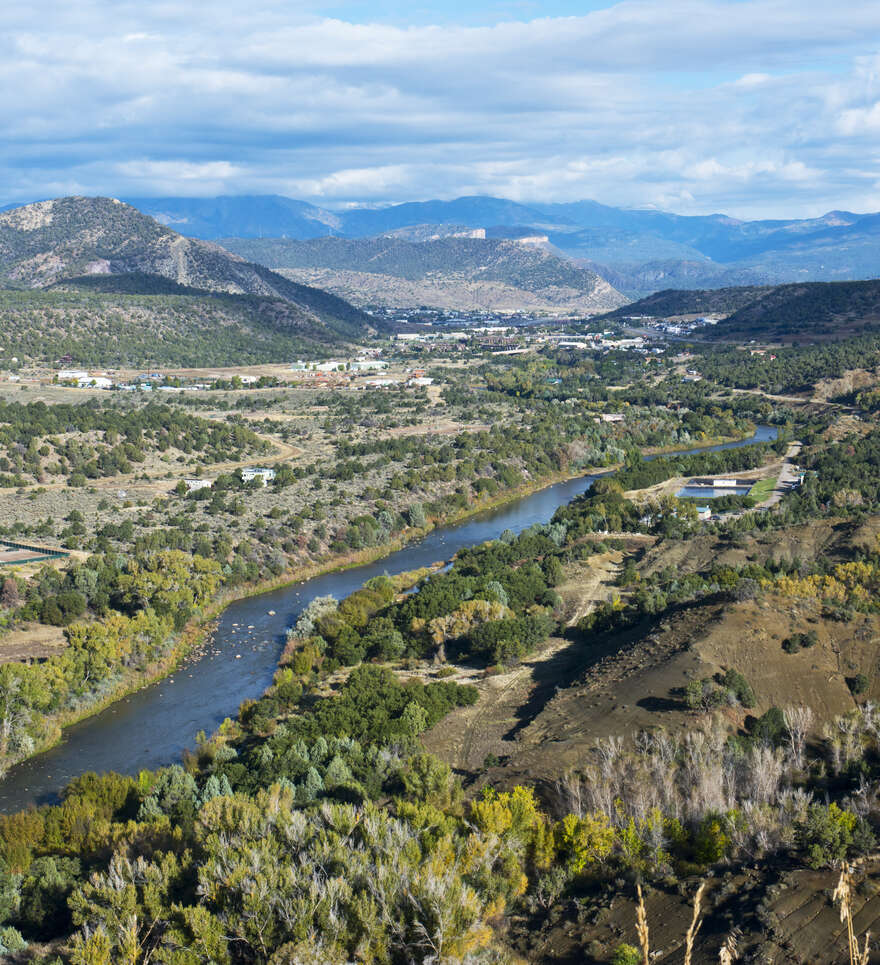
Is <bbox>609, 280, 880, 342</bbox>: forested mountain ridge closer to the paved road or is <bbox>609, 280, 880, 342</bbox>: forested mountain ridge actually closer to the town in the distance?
the town in the distance

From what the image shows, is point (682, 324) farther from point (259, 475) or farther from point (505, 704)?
point (505, 704)

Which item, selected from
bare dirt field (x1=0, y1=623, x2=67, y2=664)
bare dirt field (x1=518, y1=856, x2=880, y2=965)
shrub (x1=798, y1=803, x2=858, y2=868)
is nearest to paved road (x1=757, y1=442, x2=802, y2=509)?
bare dirt field (x1=0, y1=623, x2=67, y2=664)

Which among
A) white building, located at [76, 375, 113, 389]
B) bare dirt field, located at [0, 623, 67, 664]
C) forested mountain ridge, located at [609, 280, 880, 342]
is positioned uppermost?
forested mountain ridge, located at [609, 280, 880, 342]

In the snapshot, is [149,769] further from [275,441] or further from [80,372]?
[80,372]

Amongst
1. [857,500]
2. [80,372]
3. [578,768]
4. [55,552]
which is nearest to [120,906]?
[578,768]

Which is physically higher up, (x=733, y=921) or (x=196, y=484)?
(x=196, y=484)

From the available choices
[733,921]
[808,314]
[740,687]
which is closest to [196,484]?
[740,687]
